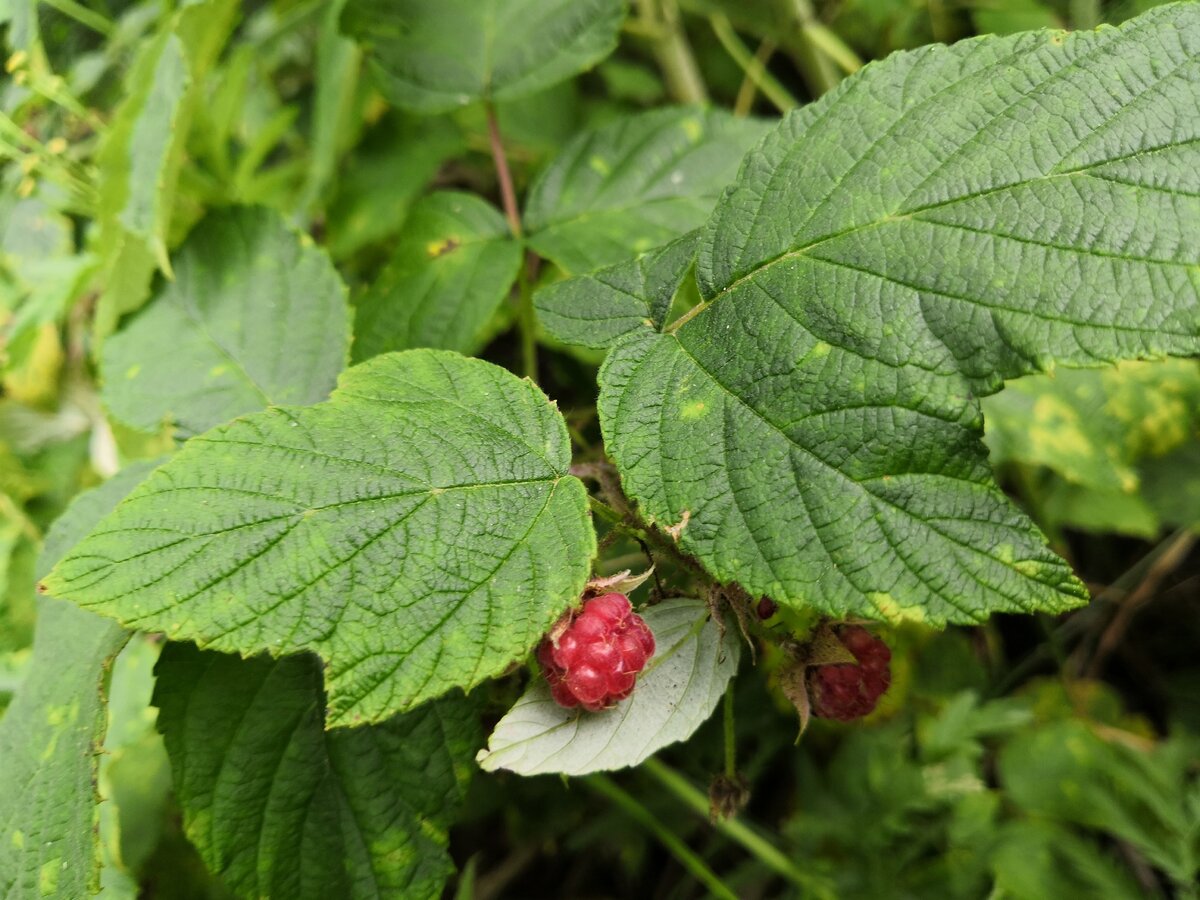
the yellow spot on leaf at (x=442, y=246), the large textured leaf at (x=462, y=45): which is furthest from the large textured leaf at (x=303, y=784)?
the large textured leaf at (x=462, y=45)

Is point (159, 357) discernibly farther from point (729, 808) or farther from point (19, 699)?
point (729, 808)

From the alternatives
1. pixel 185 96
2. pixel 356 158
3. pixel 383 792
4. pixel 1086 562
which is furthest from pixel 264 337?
pixel 1086 562

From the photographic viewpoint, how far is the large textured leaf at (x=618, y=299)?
823mm

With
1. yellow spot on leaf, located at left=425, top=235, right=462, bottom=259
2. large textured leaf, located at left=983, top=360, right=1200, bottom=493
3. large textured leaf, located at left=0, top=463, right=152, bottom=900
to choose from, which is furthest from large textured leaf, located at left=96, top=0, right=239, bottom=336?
large textured leaf, located at left=983, top=360, right=1200, bottom=493

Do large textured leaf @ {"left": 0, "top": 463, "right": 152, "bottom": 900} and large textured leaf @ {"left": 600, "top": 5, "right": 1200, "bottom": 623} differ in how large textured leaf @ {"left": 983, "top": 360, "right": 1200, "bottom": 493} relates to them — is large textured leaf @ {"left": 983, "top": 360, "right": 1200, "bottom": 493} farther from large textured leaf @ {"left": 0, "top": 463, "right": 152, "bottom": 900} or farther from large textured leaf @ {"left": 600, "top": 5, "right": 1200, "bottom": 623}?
large textured leaf @ {"left": 0, "top": 463, "right": 152, "bottom": 900}

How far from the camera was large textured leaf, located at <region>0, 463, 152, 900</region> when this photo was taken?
771 mm

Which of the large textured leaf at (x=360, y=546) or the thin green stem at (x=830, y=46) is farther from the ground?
the thin green stem at (x=830, y=46)

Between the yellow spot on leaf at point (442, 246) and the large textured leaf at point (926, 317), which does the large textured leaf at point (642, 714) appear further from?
the yellow spot on leaf at point (442, 246)

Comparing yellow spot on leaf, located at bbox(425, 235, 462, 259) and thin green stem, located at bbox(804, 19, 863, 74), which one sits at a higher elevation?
thin green stem, located at bbox(804, 19, 863, 74)

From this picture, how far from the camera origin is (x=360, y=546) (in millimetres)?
670

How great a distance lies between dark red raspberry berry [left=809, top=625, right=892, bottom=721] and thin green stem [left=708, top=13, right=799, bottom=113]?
1456 mm

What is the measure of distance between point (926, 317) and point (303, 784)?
711 mm

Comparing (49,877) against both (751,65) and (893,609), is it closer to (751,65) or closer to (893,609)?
(893,609)

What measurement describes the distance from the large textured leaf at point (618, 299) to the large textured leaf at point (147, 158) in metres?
0.63
